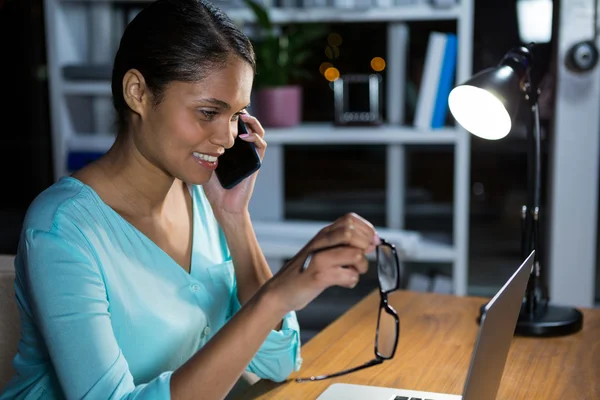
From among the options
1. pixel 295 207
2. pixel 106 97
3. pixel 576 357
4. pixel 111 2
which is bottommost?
pixel 295 207

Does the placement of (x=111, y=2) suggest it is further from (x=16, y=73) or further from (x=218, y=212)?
(x=218, y=212)

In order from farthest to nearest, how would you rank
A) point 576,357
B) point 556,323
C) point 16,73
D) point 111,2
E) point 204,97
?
point 16,73 → point 111,2 → point 556,323 → point 576,357 → point 204,97

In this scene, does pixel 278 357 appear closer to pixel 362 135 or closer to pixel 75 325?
pixel 75 325

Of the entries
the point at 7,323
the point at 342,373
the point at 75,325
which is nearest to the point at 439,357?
the point at 342,373

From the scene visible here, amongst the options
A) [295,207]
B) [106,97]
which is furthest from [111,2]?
[295,207]

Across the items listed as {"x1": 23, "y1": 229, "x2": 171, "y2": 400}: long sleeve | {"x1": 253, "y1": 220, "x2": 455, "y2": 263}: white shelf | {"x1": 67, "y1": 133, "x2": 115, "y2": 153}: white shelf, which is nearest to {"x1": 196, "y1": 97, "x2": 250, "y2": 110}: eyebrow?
{"x1": 23, "y1": 229, "x2": 171, "y2": 400}: long sleeve

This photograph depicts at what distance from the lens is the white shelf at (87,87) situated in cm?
250

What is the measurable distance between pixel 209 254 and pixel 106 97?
5.26 feet

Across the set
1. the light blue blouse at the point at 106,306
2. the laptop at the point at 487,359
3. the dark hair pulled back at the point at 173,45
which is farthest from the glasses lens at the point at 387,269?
the dark hair pulled back at the point at 173,45

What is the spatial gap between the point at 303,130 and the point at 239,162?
1.13 metres

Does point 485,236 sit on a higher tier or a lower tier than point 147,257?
lower

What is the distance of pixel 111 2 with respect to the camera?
8.43 ft

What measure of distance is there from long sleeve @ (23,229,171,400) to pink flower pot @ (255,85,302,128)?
152 centimetres

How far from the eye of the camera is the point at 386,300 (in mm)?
944
